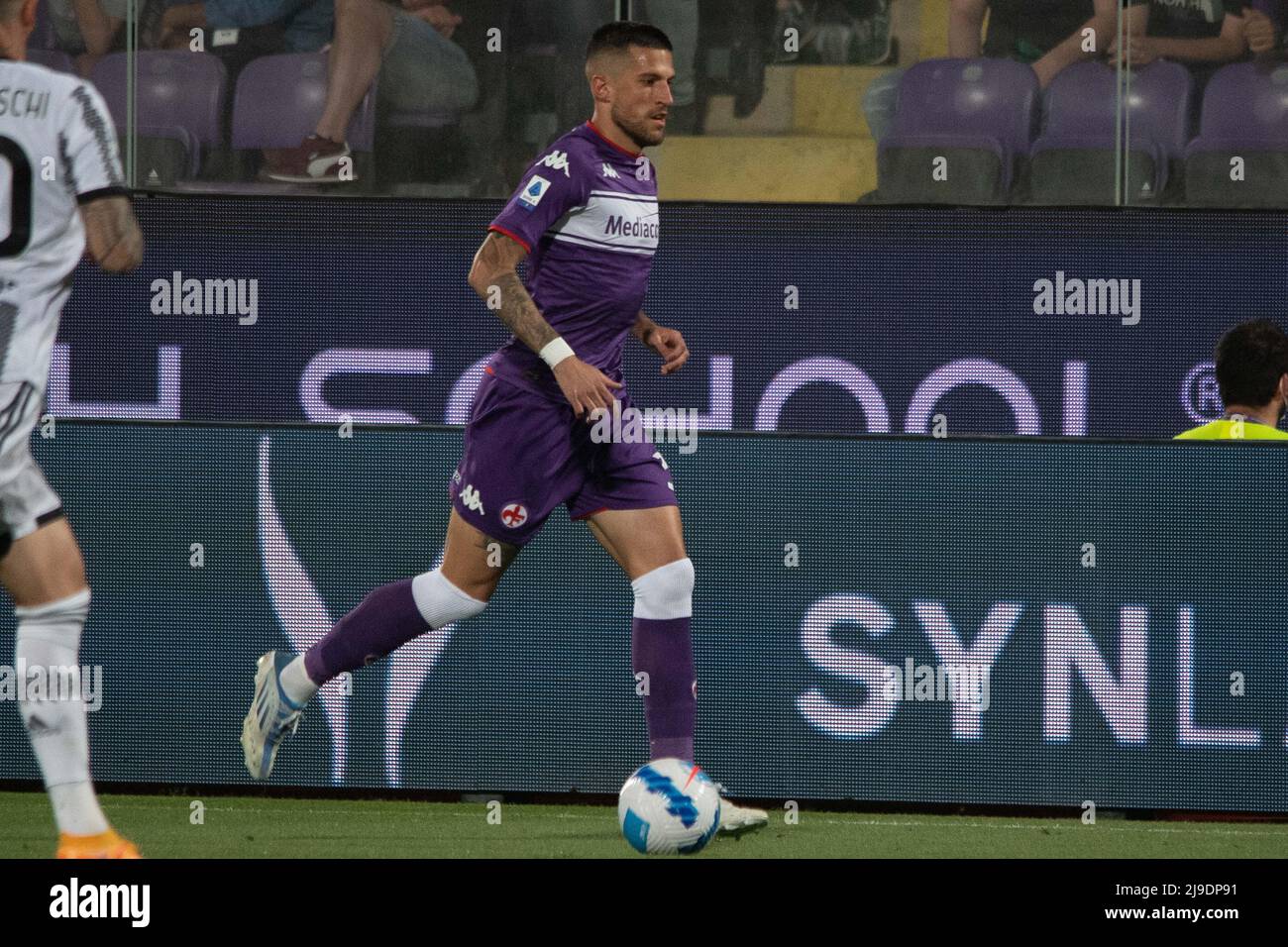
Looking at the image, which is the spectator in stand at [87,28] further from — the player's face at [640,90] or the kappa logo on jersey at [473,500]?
the kappa logo on jersey at [473,500]

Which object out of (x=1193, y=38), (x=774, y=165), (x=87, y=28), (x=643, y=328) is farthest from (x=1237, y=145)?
(x=87, y=28)

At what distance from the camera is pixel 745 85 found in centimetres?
820

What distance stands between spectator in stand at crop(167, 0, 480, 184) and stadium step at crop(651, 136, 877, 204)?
87 centimetres

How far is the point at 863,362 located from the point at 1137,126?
1405mm

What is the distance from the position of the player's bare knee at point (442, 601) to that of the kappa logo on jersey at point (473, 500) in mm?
201

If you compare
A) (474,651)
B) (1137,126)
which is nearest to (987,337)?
(1137,126)

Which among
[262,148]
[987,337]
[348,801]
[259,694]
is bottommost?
[348,801]

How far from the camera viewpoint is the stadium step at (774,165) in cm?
819

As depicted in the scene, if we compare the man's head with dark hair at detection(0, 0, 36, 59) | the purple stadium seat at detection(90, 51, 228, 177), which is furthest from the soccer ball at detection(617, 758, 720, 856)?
the purple stadium seat at detection(90, 51, 228, 177)

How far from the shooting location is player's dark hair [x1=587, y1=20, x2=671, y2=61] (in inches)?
211

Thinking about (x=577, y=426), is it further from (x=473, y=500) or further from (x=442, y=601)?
(x=442, y=601)

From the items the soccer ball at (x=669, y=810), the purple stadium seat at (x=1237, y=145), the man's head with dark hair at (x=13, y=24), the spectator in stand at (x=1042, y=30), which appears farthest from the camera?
the spectator in stand at (x=1042, y=30)

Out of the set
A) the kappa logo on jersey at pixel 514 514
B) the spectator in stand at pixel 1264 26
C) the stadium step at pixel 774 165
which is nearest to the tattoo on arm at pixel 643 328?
the kappa logo on jersey at pixel 514 514

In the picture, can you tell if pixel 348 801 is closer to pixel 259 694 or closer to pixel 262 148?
pixel 259 694
